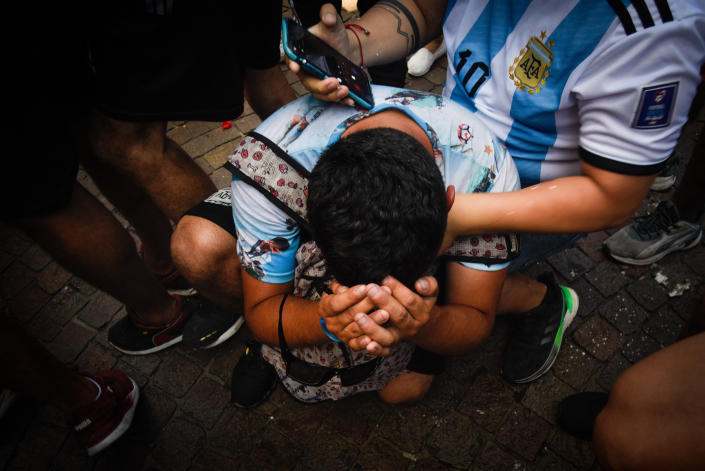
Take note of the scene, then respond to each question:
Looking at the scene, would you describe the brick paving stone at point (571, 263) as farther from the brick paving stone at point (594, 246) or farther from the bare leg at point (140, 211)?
the bare leg at point (140, 211)

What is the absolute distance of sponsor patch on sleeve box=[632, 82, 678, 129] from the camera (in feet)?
4.31

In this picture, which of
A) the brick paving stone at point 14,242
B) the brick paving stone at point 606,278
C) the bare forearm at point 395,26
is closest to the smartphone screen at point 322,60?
the bare forearm at point 395,26

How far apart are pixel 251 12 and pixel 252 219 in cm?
125

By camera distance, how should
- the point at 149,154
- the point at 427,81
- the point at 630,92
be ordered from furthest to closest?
the point at 427,81, the point at 149,154, the point at 630,92

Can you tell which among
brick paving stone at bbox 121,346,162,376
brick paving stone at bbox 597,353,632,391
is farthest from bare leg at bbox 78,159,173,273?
brick paving stone at bbox 597,353,632,391

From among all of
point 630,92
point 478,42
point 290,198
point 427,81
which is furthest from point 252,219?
point 427,81

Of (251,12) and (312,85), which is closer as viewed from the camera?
(312,85)

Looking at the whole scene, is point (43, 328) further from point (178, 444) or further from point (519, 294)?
point (519, 294)

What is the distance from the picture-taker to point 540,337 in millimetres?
2527

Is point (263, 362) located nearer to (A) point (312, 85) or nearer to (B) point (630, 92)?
(A) point (312, 85)

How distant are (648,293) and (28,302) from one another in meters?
4.74

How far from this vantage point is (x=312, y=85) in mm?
1686

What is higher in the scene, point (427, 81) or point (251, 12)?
point (251, 12)

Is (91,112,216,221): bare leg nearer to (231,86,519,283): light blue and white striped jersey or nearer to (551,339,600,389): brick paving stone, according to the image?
(231,86,519,283): light blue and white striped jersey
